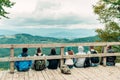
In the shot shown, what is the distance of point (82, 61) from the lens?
16906 millimetres

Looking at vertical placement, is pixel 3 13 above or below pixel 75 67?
above

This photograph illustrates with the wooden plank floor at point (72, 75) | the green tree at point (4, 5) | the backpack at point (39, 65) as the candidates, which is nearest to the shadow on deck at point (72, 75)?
the wooden plank floor at point (72, 75)

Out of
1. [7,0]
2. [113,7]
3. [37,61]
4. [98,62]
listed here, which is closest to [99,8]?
[113,7]

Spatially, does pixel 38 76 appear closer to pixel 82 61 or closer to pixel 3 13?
pixel 82 61

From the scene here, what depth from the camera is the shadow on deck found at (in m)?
14.0

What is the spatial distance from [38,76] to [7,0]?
15.5m

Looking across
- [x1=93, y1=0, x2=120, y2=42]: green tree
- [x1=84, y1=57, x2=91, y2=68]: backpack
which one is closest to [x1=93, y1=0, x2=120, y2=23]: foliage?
[x1=93, y1=0, x2=120, y2=42]: green tree

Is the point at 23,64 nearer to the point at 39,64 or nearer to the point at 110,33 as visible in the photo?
the point at 39,64

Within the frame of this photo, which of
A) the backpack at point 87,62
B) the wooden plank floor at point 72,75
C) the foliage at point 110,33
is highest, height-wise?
the foliage at point 110,33

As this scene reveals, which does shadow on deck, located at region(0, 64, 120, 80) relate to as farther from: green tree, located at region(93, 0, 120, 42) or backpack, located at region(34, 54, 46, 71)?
green tree, located at region(93, 0, 120, 42)

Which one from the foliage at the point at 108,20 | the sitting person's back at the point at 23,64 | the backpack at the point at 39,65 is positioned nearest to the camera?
the sitting person's back at the point at 23,64

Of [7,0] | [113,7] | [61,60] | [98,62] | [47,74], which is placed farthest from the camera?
[113,7]

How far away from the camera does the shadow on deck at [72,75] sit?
14000 mm

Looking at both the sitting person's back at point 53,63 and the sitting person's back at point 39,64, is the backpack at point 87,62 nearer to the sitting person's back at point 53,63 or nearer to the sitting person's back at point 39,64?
the sitting person's back at point 53,63
